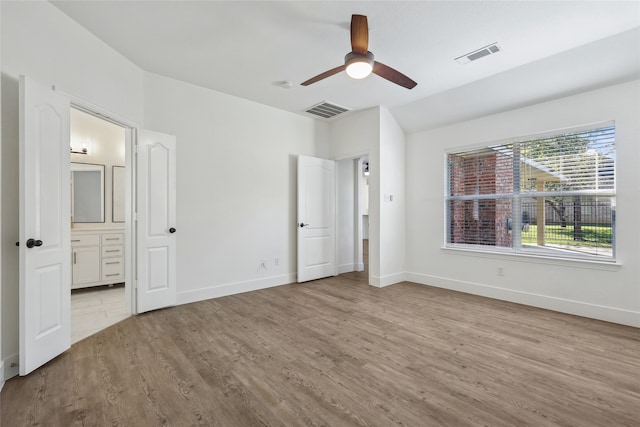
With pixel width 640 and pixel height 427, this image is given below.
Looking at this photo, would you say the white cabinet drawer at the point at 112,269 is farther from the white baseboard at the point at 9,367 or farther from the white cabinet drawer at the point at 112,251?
the white baseboard at the point at 9,367

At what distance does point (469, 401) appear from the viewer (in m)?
1.87

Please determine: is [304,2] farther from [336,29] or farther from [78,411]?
[78,411]

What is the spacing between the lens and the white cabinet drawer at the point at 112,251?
15.1 ft

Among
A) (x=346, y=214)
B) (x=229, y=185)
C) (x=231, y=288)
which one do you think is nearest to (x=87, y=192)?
(x=229, y=185)

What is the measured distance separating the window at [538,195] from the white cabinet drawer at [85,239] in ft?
18.2

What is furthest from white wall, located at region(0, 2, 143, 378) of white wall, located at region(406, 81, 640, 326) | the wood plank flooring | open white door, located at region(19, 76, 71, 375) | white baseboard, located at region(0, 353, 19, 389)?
white wall, located at region(406, 81, 640, 326)

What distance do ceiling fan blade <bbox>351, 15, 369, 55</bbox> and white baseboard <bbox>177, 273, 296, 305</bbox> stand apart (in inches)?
135

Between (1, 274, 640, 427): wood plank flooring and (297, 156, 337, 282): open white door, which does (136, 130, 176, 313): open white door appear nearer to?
(1, 274, 640, 427): wood plank flooring

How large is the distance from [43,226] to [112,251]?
2664 mm

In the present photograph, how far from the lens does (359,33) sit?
7.39ft

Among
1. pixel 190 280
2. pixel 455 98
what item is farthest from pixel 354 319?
pixel 455 98

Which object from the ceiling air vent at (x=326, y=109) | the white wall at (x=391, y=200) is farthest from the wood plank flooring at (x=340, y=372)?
the ceiling air vent at (x=326, y=109)

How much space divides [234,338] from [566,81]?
4.56m

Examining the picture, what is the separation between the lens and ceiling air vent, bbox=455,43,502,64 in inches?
118
